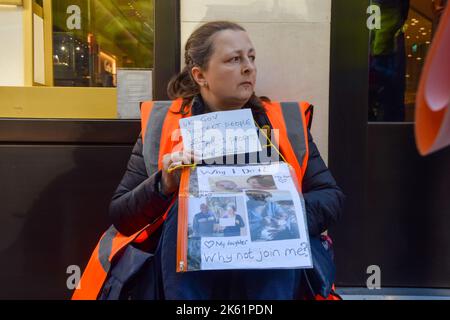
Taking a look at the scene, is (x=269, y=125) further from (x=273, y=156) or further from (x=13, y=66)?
(x=13, y=66)

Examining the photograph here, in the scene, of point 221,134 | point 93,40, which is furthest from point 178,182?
point 93,40

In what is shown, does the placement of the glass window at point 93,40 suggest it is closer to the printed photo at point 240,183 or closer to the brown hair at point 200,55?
the brown hair at point 200,55

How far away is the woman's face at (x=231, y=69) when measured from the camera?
2.04 meters

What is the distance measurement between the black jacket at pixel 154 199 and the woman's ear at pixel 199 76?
396mm

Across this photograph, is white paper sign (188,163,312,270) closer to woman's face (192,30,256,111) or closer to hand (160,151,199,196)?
hand (160,151,199,196)

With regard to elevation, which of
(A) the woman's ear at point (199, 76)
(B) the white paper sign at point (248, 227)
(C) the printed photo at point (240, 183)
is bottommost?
(B) the white paper sign at point (248, 227)

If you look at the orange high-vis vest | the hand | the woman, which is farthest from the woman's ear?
the hand

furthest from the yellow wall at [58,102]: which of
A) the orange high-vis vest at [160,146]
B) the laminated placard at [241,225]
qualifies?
the laminated placard at [241,225]

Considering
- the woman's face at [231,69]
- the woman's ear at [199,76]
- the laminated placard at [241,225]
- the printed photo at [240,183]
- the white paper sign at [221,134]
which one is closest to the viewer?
the laminated placard at [241,225]

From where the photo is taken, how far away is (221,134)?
179cm

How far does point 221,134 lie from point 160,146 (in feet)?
1.02

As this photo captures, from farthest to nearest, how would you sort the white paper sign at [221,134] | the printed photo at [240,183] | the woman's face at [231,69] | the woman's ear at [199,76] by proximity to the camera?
1. the woman's ear at [199,76]
2. the woman's face at [231,69]
3. the white paper sign at [221,134]
4. the printed photo at [240,183]

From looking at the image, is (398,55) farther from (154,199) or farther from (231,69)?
(154,199)
